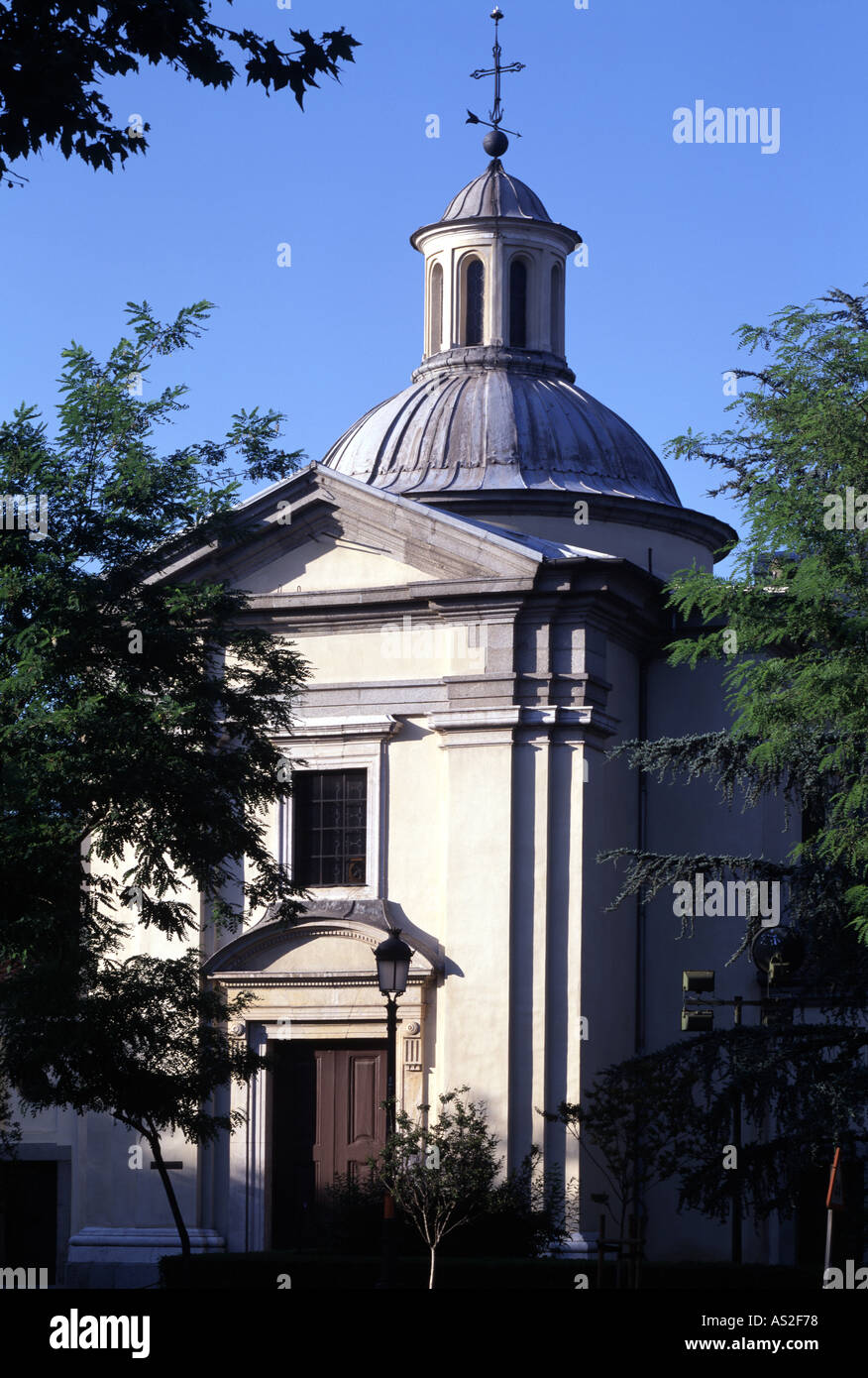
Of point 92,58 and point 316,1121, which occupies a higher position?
point 92,58

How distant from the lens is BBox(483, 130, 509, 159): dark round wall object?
1457 inches

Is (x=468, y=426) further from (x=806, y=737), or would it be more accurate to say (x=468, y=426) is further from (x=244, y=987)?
(x=806, y=737)

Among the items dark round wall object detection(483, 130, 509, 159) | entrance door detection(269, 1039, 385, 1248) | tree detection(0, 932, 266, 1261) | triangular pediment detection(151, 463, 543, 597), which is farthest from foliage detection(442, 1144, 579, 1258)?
dark round wall object detection(483, 130, 509, 159)

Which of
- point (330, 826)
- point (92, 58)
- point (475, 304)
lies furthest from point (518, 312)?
point (92, 58)

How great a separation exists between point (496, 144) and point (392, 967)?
18575 mm

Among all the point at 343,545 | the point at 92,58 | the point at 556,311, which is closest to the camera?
the point at 92,58

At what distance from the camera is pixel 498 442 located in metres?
32.6

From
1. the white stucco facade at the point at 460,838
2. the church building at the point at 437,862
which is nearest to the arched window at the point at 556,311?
the church building at the point at 437,862

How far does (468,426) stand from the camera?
32906 millimetres

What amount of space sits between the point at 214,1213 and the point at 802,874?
9.15m

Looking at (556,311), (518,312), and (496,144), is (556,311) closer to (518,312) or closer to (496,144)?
(518,312)

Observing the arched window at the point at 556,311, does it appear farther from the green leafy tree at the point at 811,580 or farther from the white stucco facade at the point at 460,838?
the green leafy tree at the point at 811,580

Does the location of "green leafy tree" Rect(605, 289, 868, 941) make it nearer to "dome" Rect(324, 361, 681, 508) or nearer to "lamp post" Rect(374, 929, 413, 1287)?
"lamp post" Rect(374, 929, 413, 1287)

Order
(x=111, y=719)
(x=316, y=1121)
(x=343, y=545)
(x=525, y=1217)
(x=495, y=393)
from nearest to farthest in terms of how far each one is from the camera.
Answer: (x=111, y=719) < (x=525, y=1217) < (x=316, y=1121) < (x=343, y=545) < (x=495, y=393)
